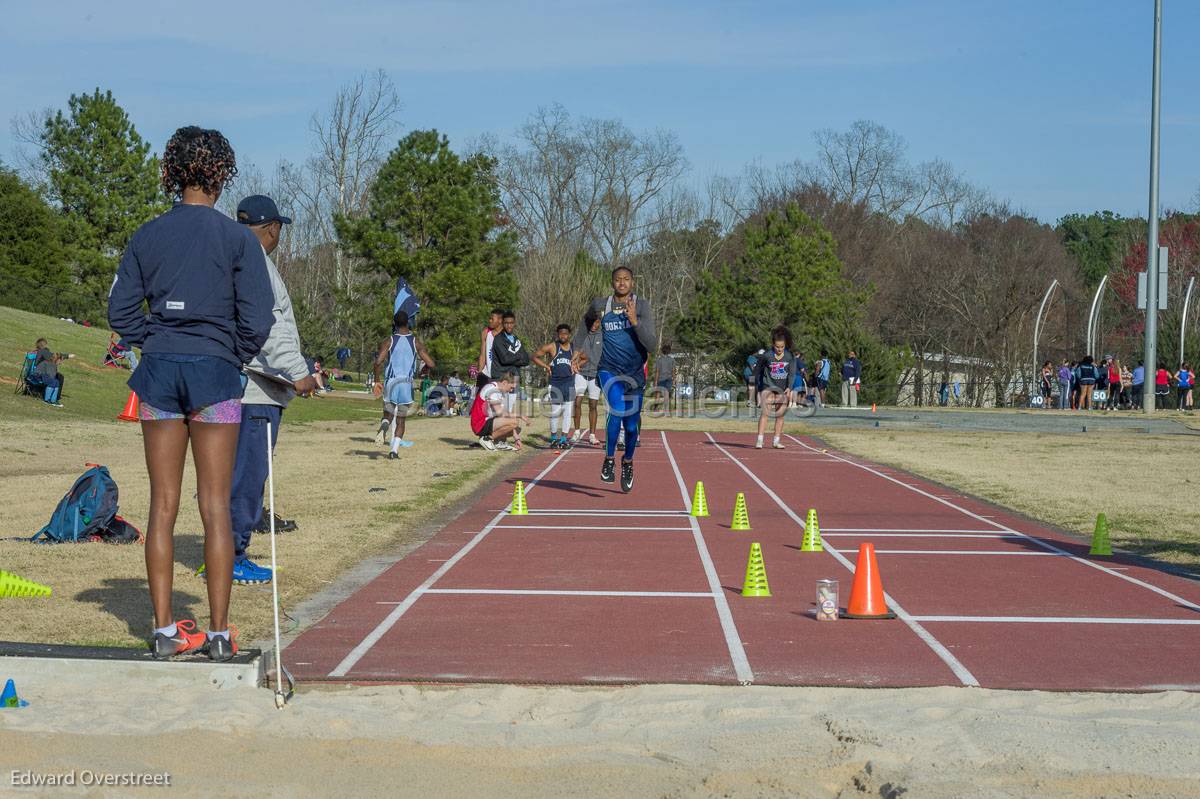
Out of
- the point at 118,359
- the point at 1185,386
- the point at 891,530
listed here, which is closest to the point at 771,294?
the point at 1185,386

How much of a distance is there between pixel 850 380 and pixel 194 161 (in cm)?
4036

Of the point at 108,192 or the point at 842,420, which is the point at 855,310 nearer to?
the point at 842,420

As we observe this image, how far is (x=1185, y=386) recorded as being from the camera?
143 ft

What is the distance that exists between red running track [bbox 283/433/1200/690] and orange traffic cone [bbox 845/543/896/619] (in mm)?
144

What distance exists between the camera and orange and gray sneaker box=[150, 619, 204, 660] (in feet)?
18.4

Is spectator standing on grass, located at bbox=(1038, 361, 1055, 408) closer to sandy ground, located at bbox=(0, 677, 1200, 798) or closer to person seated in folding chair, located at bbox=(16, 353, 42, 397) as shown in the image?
person seated in folding chair, located at bbox=(16, 353, 42, 397)

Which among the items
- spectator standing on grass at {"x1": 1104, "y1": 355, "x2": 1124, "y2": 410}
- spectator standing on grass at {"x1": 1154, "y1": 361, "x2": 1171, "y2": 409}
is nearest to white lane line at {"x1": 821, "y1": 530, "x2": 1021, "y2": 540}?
spectator standing on grass at {"x1": 1154, "y1": 361, "x2": 1171, "y2": 409}

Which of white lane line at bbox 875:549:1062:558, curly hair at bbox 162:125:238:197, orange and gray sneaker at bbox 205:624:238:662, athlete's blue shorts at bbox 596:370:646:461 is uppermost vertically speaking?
curly hair at bbox 162:125:238:197

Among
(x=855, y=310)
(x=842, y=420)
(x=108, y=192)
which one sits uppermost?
(x=108, y=192)

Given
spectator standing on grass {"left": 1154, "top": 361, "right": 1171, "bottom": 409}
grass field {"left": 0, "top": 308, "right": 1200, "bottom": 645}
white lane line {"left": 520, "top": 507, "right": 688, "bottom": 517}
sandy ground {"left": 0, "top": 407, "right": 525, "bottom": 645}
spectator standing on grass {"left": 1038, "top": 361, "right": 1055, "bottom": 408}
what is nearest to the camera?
sandy ground {"left": 0, "top": 407, "right": 525, "bottom": 645}

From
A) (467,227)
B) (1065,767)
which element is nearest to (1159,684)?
(1065,767)

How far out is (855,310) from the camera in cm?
6147

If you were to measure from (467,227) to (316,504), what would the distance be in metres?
40.3

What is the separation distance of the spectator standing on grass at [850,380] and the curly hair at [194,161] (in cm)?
3994
